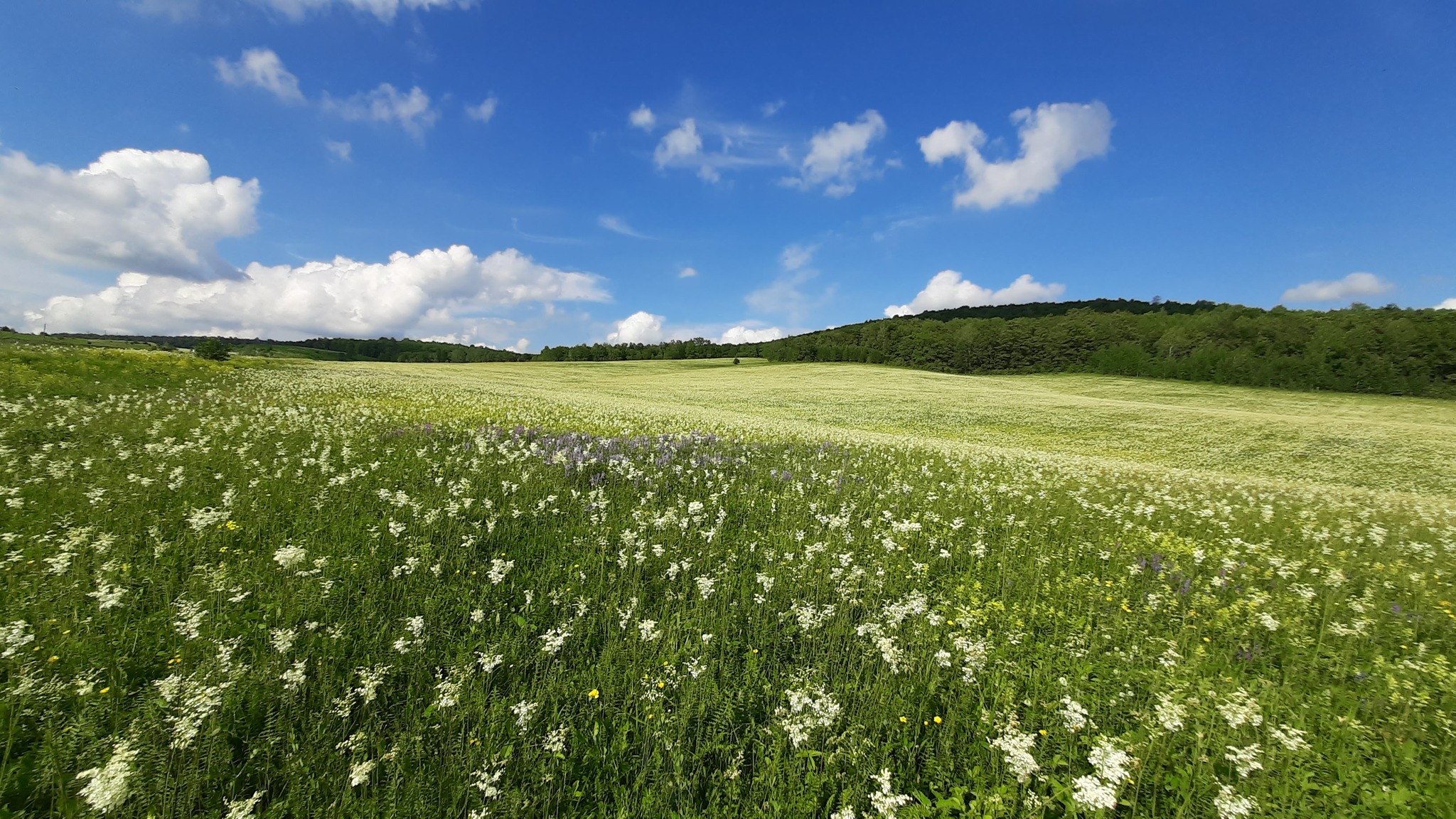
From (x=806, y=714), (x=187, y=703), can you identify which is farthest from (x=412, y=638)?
(x=806, y=714)

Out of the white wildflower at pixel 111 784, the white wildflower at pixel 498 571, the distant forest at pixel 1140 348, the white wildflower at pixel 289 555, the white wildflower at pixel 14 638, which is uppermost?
the distant forest at pixel 1140 348

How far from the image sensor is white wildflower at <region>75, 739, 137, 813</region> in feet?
6.53

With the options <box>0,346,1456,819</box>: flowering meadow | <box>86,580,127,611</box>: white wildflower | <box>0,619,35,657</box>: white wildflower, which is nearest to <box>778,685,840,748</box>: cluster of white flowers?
<box>0,346,1456,819</box>: flowering meadow

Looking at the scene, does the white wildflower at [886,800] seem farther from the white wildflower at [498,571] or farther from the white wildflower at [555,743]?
the white wildflower at [498,571]

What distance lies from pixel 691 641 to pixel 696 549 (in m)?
1.72

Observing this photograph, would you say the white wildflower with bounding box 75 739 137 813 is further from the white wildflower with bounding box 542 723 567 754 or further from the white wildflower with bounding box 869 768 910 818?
the white wildflower with bounding box 869 768 910 818

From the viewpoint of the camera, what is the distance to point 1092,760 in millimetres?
2510

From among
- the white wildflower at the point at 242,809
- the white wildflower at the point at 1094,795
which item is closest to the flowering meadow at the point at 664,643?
the white wildflower at the point at 1094,795

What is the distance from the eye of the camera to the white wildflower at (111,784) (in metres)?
1.99

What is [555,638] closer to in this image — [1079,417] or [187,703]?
[187,703]

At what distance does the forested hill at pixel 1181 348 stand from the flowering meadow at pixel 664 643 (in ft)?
233

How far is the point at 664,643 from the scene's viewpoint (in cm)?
402

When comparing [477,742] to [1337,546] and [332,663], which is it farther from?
[1337,546]

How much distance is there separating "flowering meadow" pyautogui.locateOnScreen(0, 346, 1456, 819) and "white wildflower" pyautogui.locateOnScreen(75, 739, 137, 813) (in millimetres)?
22
